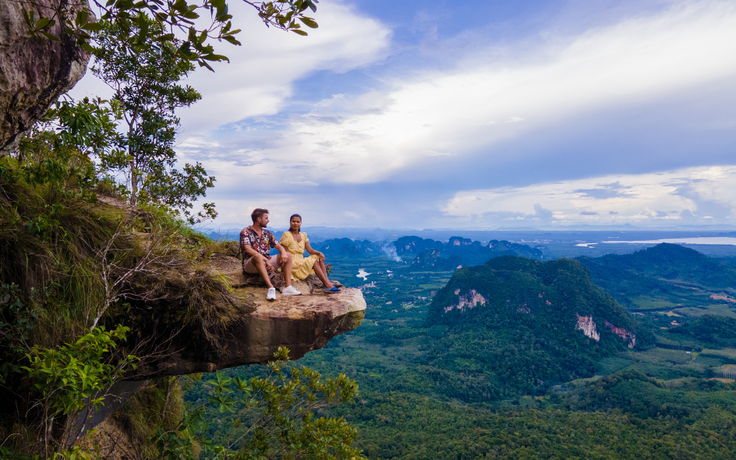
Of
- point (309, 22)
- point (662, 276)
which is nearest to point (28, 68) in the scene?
point (309, 22)

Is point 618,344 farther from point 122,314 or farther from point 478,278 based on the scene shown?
point 122,314

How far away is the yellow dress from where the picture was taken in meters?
6.31

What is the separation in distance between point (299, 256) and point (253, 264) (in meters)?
0.82

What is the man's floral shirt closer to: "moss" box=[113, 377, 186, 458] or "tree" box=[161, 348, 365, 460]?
"tree" box=[161, 348, 365, 460]

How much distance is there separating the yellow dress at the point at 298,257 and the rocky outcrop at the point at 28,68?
11.9 ft

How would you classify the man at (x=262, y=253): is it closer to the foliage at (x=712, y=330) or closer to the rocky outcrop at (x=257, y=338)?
the rocky outcrop at (x=257, y=338)

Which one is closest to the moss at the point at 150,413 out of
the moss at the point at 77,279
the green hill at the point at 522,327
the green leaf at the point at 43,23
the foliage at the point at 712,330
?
the moss at the point at 77,279

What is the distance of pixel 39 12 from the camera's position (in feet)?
9.28

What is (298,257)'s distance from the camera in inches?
251

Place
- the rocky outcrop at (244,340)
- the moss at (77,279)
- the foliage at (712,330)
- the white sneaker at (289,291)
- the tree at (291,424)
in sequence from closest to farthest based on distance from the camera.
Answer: the moss at (77,279) → the rocky outcrop at (244,340) → the tree at (291,424) → the white sneaker at (289,291) → the foliage at (712,330)

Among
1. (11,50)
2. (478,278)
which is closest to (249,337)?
(11,50)

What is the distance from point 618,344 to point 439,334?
3306 cm

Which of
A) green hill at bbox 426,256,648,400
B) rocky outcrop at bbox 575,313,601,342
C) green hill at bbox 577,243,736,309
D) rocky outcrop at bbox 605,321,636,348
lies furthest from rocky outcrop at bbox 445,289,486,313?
green hill at bbox 577,243,736,309

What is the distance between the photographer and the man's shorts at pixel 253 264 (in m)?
6.06
